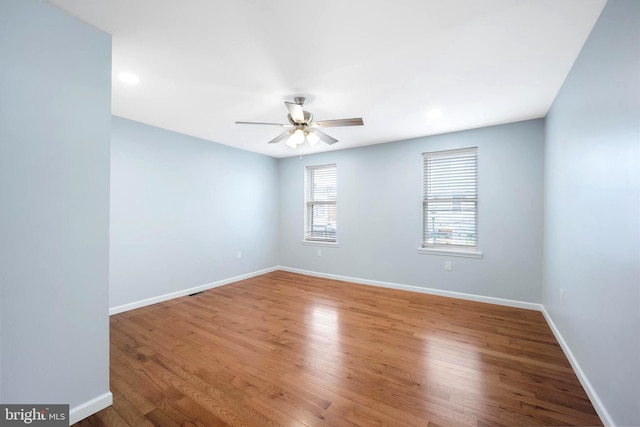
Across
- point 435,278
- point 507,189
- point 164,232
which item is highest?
point 507,189

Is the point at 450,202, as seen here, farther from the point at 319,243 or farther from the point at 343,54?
the point at 343,54

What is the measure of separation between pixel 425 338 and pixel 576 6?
2.68 meters

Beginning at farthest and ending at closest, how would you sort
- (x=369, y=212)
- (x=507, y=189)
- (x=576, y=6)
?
(x=369, y=212) < (x=507, y=189) < (x=576, y=6)

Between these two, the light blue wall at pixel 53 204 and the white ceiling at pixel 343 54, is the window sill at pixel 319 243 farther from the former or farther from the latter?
the light blue wall at pixel 53 204

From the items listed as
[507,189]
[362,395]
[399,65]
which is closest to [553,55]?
[399,65]

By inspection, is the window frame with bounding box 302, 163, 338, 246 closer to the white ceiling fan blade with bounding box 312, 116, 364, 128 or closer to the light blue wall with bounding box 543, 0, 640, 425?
the white ceiling fan blade with bounding box 312, 116, 364, 128

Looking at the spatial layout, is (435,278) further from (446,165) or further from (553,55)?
(553,55)

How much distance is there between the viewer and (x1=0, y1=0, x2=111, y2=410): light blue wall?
1301mm

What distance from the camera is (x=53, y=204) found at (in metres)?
1.43

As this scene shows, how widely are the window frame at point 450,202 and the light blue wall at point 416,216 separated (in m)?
0.07

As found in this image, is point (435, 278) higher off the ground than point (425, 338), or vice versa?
point (435, 278)

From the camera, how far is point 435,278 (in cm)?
390

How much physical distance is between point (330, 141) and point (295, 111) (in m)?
0.76

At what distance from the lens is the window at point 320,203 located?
5.08 metres
